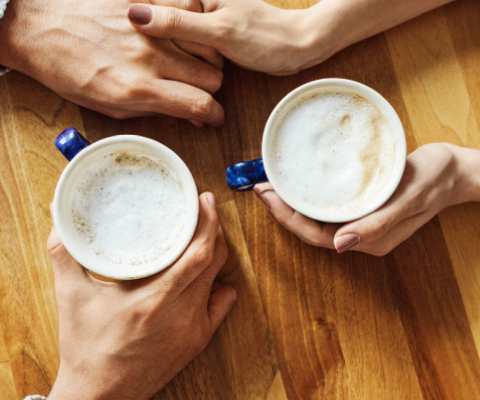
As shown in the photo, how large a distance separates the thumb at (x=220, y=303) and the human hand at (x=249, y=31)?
0.42 metres

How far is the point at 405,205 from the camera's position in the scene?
683mm

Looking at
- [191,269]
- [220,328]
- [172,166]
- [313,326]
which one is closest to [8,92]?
[172,166]

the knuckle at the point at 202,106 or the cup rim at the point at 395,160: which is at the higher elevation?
→ the knuckle at the point at 202,106

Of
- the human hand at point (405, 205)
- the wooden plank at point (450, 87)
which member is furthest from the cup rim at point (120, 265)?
the wooden plank at point (450, 87)

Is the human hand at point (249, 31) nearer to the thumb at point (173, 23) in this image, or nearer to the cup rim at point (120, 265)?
the thumb at point (173, 23)

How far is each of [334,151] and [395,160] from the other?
0.31 feet

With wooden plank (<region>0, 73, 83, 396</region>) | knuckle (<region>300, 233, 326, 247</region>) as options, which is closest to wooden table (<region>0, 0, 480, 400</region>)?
wooden plank (<region>0, 73, 83, 396</region>)

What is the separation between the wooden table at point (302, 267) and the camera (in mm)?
788

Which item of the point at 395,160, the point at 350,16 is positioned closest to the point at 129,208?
the point at 395,160

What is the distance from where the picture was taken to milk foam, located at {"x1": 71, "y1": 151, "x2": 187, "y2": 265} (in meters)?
0.64

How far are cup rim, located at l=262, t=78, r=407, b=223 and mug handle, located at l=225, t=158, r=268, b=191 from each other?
0.06ft

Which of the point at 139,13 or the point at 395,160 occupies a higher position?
the point at 139,13

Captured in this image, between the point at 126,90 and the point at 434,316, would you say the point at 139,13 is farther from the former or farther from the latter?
the point at 434,316

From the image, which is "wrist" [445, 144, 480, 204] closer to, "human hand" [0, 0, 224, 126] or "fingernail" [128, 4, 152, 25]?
"human hand" [0, 0, 224, 126]
